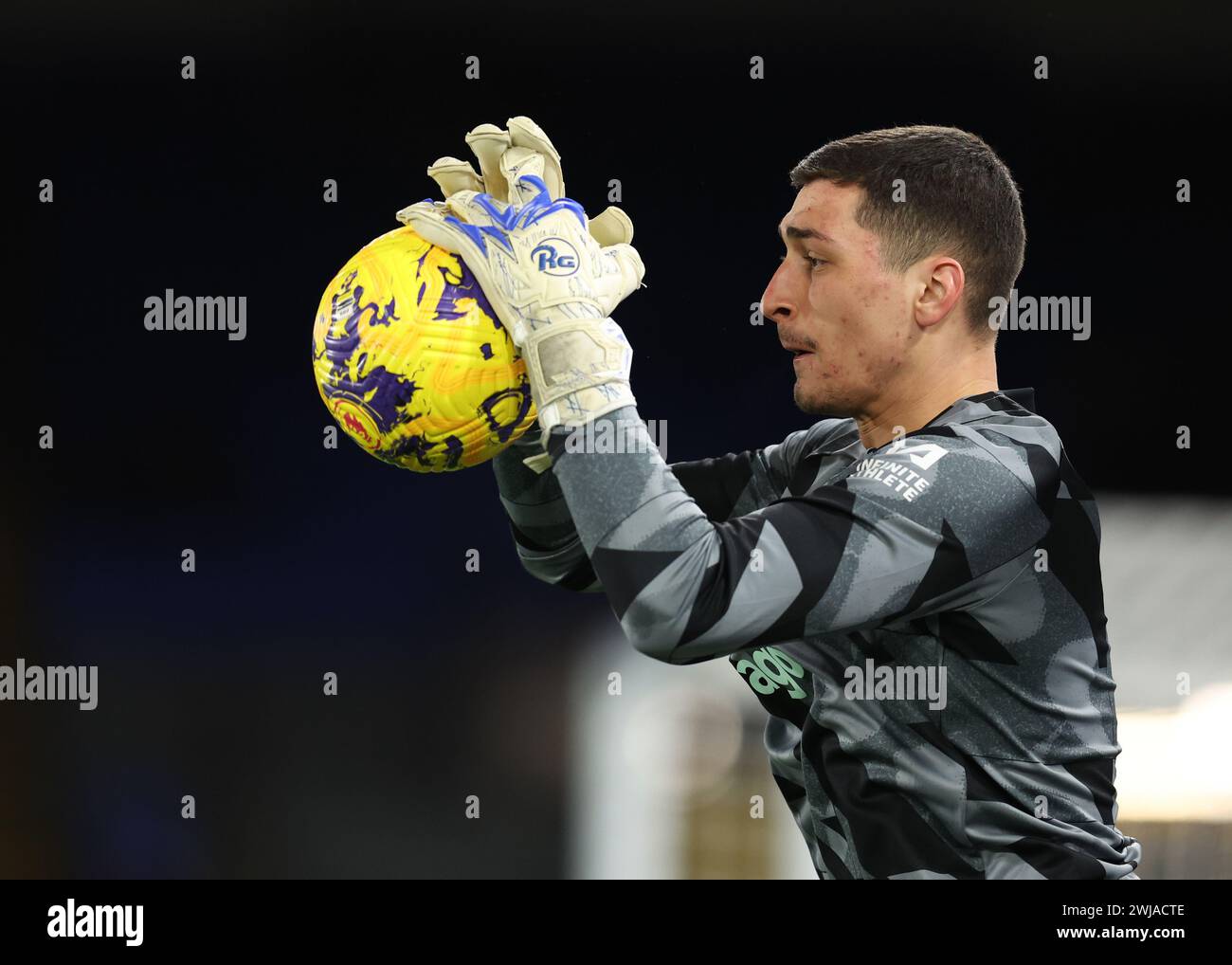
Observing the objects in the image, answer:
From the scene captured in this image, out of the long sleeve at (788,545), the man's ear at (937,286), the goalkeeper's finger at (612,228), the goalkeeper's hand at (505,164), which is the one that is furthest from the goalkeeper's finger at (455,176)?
the man's ear at (937,286)

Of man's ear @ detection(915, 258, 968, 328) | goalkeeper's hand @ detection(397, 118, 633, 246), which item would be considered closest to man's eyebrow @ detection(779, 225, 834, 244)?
man's ear @ detection(915, 258, 968, 328)

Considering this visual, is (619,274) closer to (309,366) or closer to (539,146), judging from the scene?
(539,146)

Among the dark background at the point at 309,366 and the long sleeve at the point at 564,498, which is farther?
the dark background at the point at 309,366

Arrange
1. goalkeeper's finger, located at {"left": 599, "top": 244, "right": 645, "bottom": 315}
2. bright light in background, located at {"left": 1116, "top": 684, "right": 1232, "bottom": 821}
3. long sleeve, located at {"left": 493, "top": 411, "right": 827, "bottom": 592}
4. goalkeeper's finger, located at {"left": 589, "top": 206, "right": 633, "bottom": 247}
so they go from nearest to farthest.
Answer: goalkeeper's finger, located at {"left": 599, "top": 244, "right": 645, "bottom": 315} < goalkeeper's finger, located at {"left": 589, "top": 206, "right": 633, "bottom": 247} < long sleeve, located at {"left": 493, "top": 411, "right": 827, "bottom": 592} < bright light in background, located at {"left": 1116, "top": 684, "right": 1232, "bottom": 821}

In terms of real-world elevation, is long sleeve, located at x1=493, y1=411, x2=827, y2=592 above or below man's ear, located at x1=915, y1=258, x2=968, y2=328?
below

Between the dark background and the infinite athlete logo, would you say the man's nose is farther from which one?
the dark background

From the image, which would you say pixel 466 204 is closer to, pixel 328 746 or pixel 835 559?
pixel 835 559

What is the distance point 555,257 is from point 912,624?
0.82 meters

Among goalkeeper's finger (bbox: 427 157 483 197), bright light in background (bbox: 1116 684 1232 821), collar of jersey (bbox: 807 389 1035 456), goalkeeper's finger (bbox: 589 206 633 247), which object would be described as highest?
goalkeeper's finger (bbox: 427 157 483 197)

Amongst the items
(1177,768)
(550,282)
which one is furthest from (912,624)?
(1177,768)

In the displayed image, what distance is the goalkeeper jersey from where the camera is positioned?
1.91 meters

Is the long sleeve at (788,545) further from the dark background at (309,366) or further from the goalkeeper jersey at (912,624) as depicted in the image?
the dark background at (309,366)

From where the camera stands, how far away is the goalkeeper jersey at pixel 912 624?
191cm

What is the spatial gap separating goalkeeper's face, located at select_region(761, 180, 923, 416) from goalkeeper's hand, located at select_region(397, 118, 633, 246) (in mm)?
441
